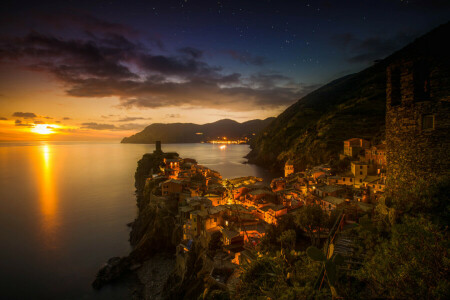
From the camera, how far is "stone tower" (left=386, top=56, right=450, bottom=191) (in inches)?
168

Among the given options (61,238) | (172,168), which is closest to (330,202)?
(172,168)

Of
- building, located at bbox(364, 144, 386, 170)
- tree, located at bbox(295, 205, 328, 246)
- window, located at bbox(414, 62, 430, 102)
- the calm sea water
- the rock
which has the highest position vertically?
window, located at bbox(414, 62, 430, 102)

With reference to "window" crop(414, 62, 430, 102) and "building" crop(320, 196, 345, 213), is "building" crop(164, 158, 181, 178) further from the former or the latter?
"window" crop(414, 62, 430, 102)

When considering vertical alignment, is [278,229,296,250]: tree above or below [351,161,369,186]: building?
below

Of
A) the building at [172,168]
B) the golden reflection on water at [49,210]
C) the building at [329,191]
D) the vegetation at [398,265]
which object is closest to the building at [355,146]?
the building at [329,191]

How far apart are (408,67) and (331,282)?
17.3ft

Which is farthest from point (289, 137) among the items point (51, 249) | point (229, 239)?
point (51, 249)

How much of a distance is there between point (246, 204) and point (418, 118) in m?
23.1

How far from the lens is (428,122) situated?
4555 millimetres

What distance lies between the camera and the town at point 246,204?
15539 mm

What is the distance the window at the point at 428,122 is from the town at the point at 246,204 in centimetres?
827

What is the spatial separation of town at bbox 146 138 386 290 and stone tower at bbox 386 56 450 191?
298 inches

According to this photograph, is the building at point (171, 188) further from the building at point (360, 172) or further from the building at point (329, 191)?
the building at point (360, 172)

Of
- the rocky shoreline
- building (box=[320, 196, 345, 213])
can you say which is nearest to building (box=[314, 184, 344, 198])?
building (box=[320, 196, 345, 213])
